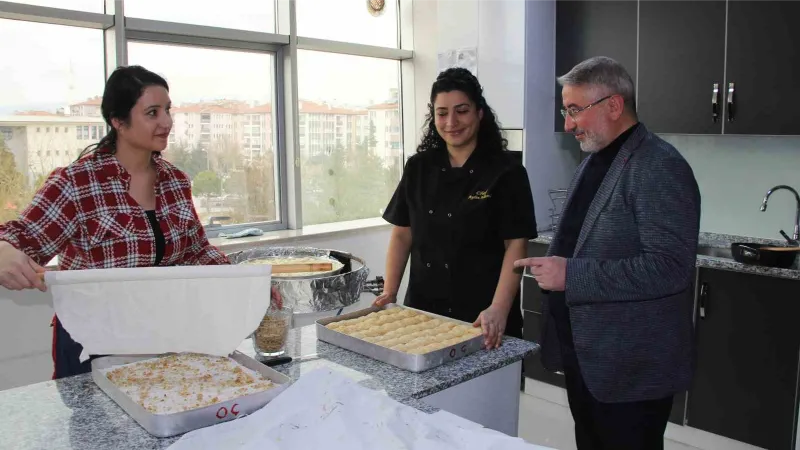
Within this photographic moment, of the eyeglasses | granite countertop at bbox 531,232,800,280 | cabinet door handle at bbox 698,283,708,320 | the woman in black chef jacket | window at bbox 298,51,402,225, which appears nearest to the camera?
the eyeglasses

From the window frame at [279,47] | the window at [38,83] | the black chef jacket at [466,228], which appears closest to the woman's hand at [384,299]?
the black chef jacket at [466,228]

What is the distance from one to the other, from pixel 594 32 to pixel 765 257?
1.38 m

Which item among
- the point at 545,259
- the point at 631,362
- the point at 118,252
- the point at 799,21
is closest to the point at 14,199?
the point at 118,252

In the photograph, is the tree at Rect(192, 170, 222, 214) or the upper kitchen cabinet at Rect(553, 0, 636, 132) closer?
the upper kitchen cabinet at Rect(553, 0, 636, 132)

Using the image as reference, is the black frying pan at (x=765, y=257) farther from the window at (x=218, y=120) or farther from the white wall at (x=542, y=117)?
the window at (x=218, y=120)

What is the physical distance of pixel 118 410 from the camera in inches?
54.7

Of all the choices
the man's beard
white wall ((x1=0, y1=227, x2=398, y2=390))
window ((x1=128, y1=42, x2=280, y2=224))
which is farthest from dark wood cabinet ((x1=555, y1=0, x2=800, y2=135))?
white wall ((x1=0, y1=227, x2=398, y2=390))

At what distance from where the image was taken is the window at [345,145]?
4035 millimetres

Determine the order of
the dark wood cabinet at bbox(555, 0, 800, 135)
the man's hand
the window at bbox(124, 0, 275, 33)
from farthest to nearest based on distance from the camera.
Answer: the window at bbox(124, 0, 275, 33)
the dark wood cabinet at bbox(555, 0, 800, 135)
the man's hand

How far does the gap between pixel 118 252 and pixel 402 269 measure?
2.95ft

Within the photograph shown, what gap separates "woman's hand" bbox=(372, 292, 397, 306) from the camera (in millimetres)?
2107

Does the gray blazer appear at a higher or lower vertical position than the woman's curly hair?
lower

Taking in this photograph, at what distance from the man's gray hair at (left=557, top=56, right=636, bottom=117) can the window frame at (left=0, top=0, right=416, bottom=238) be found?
214cm

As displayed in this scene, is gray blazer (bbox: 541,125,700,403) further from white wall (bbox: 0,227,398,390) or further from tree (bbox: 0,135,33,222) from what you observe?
tree (bbox: 0,135,33,222)
